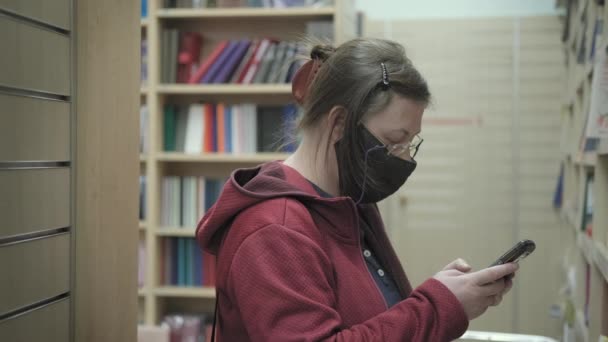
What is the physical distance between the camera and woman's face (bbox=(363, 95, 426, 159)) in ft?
4.09

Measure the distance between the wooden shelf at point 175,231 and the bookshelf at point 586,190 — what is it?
1969mm

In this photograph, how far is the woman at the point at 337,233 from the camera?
3.53 ft

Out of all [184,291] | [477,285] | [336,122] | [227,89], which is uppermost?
[227,89]

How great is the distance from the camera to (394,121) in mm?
1248

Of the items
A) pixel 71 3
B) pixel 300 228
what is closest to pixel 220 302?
pixel 300 228

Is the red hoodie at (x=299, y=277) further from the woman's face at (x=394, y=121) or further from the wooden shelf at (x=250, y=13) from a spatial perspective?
the wooden shelf at (x=250, y=13)

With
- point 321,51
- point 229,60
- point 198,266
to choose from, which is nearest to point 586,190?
point 321,51

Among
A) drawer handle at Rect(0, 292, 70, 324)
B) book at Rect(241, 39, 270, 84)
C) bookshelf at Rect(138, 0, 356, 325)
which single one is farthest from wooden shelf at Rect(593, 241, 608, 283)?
book at Rect(241, 39, 270, 84)

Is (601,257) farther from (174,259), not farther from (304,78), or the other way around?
(174,259)

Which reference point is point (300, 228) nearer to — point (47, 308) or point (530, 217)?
point (47, 308)

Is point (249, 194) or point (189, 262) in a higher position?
point (249, 194)

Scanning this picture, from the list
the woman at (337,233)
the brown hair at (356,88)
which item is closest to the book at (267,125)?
the woman at (337,233)

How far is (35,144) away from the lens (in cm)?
122

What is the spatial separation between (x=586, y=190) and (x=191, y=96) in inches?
90.2
